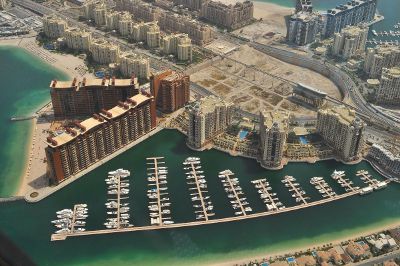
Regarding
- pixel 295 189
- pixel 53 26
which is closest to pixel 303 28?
pixel 295 189

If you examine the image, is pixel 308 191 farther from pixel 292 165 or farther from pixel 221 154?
pixel 221 154

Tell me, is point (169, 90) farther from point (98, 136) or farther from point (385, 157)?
point (385, 157)

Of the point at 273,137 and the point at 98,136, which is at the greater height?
the point at 273,137

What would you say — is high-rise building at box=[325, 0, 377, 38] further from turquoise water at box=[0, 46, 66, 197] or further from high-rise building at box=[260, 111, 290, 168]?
turquoise water at box=[0, 46, 66, 197]

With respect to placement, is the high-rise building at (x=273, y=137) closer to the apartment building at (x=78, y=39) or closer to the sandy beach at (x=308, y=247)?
the sandy beach at (x=308, y=247)

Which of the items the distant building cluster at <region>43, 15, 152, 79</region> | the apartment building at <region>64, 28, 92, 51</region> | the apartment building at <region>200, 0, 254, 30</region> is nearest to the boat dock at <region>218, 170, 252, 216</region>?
the distant building cluster at <region>43, 15, 152, 79</region>

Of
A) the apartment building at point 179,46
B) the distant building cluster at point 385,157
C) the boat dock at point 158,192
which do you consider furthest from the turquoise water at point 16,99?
the distant building cluster at point 385,157

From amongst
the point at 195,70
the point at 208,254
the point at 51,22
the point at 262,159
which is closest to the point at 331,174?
the point at 262,159
